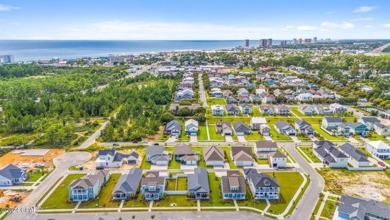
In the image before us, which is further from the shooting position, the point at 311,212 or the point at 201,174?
the point at 201,174

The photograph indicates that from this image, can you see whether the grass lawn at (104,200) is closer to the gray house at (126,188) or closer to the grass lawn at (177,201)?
the gray house at (126,188)

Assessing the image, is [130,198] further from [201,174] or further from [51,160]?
[51,160]

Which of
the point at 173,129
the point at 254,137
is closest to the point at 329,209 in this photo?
the point at 254,137

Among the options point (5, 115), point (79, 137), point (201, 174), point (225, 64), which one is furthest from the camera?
point (225, 64)

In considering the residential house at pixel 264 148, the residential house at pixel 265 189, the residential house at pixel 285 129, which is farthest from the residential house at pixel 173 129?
the residential house at pixel 265 189

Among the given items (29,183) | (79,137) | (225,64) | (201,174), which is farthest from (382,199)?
(225,64)

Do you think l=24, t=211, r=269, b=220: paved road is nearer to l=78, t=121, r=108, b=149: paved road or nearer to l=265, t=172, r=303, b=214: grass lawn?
l=265, t=172, r=303, b=214: grass lawn

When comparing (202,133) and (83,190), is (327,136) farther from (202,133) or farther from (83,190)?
(83,190)
